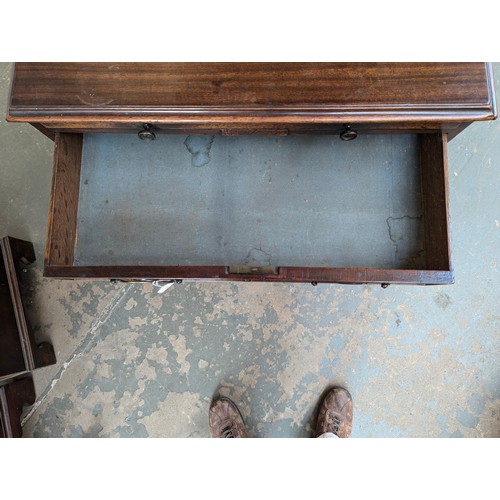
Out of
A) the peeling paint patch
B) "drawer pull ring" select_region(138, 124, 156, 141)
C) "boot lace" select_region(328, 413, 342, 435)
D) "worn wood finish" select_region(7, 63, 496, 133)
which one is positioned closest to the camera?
"worn wood finish" select_region(7, 63, 496, 133)

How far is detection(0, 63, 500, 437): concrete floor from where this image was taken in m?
1.56

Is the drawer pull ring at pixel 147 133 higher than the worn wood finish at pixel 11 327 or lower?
higher

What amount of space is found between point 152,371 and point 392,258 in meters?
1.07

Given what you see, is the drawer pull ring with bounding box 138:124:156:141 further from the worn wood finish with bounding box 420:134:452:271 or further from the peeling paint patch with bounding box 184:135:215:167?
the worn wood finish with bounding box 420:134:452:271

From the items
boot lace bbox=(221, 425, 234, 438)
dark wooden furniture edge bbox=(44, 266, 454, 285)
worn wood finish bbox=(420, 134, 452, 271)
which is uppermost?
worn wood finish bbox=(420, 134, 452, 271)

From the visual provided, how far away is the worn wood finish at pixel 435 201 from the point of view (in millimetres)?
1085

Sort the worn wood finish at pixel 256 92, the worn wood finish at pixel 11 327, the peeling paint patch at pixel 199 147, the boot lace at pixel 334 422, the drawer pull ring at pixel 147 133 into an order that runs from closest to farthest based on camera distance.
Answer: the worn wood finish at pixel 256 92, the drawer pull ring at pixel 147 133, the peeling paint patch at pixel 199 147, the worn wood finish at pixel 11 327, the boot lace at pixel 334 422

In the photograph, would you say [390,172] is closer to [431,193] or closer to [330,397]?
[431,193]

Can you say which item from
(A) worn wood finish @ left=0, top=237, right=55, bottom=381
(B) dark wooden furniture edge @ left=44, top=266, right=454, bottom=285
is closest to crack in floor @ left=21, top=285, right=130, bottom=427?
(A) worn wood finish @ left=0, top=237, right=55, bottom=381

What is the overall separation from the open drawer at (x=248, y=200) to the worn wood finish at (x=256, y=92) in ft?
0.59

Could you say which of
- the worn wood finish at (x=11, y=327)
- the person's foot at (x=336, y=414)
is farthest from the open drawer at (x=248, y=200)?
the person's foot at (x=336, y=414)

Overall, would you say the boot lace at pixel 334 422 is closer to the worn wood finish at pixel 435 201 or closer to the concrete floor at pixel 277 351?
the concrete floor at pixel 277 351

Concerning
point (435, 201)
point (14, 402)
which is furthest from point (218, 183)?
point (14, 402)

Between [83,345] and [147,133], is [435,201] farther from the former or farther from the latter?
[83,345]
